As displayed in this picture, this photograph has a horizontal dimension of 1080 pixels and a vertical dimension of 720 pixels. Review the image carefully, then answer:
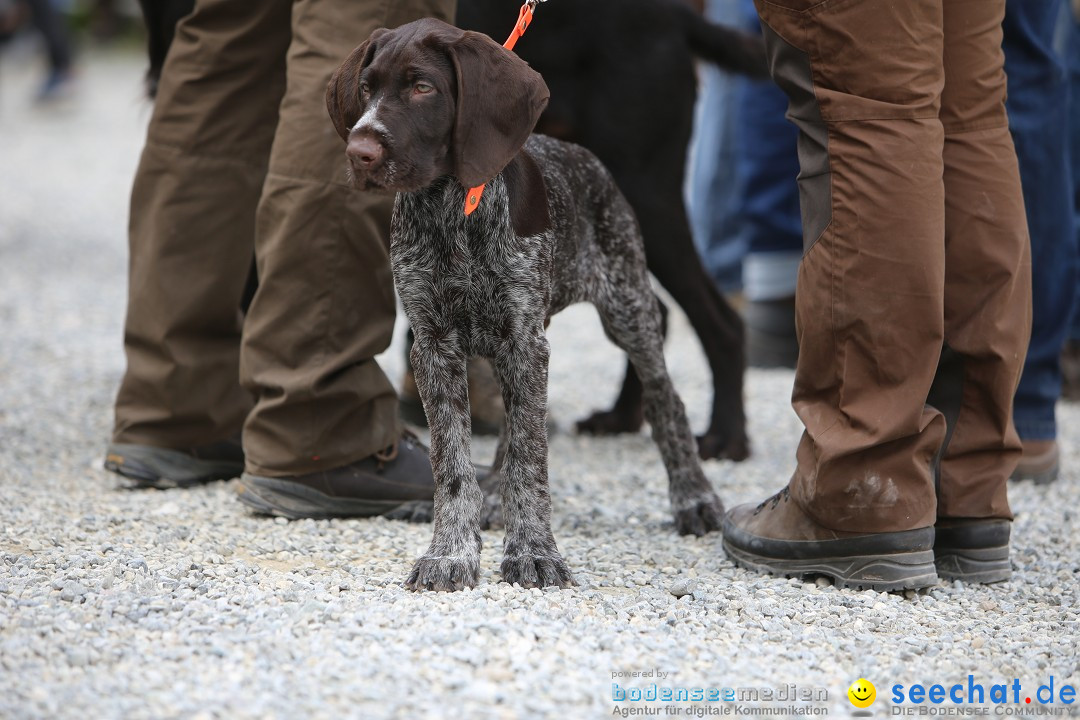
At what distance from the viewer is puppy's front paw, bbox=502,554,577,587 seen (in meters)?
2.94

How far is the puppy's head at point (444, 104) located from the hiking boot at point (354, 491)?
1196mm

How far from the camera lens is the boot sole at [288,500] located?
3.58m

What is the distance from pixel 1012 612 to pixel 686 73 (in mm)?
2375

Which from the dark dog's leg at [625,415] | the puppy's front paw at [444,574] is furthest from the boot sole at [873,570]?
the dark dog's leg at [625,415]

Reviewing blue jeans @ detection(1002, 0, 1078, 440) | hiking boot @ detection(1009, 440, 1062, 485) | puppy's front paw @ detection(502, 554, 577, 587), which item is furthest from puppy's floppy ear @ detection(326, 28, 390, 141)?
hiking boot @ detection(1009, 440, 1062, 485)

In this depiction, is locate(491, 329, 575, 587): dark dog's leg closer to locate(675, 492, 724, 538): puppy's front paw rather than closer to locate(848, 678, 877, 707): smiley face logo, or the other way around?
locate(675, 492, 724, 538): puppy's front paw

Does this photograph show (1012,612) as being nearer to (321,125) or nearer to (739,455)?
(739,455)

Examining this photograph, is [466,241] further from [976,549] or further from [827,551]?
[976,549]

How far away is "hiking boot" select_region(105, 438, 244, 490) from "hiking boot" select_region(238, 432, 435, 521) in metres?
0.42

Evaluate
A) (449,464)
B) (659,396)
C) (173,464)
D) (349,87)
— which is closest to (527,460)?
(449,464)

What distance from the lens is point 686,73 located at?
178 inches

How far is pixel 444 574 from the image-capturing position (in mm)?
2877

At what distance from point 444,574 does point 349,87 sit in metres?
1.17

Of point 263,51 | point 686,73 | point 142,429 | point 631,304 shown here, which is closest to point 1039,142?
point 686,73
